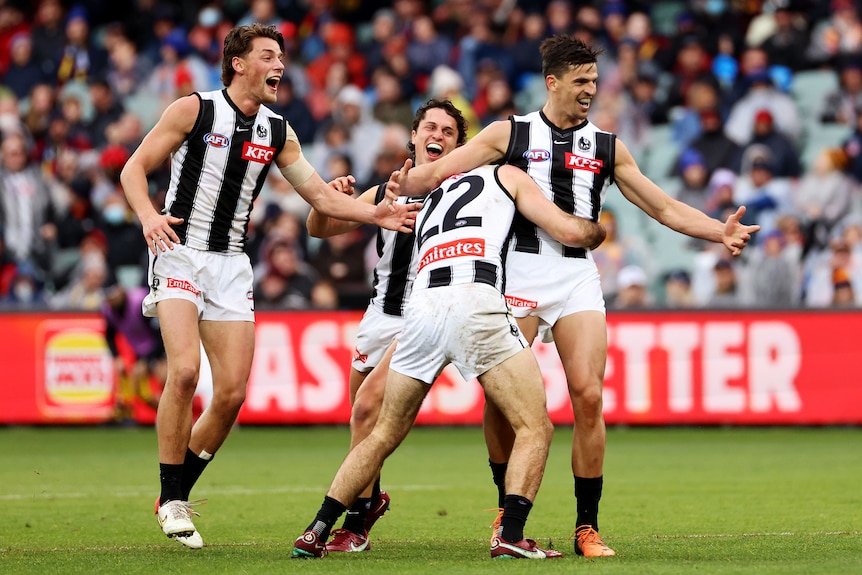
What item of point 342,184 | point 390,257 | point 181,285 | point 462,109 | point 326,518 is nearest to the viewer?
point 326,518

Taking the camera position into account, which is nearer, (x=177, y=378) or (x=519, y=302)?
(x=519, y=302)

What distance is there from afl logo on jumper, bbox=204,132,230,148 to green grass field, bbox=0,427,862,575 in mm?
2207

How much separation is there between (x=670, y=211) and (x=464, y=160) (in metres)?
1.15

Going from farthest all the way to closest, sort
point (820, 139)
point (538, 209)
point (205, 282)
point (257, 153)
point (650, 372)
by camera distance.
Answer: point (820, 139)
point (650, 372)
point (257, 153)
point (205, 282)
point (538, 209)

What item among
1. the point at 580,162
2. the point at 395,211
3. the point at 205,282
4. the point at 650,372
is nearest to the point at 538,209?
the point at 580,162

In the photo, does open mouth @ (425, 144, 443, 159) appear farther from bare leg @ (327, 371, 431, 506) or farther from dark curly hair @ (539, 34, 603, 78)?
bare leg @ (327, 371, 431, 506)

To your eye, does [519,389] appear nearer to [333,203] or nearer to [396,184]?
[396,184]

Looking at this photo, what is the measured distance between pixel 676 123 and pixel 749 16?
231cm

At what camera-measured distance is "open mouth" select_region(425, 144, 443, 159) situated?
802cm

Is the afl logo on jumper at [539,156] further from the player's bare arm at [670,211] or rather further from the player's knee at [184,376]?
the player's knee at [184,376]

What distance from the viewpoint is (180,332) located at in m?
7.46

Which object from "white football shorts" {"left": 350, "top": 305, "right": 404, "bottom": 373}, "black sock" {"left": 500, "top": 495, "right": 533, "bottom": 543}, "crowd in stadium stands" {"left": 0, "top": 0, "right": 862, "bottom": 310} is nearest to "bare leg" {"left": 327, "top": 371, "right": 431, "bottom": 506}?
"black sock" {"left": 500, "top": 495, "right": 533, "bottom": 543}

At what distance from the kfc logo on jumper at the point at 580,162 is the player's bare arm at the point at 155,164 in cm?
208

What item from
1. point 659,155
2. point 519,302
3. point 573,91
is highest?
point 659,155
